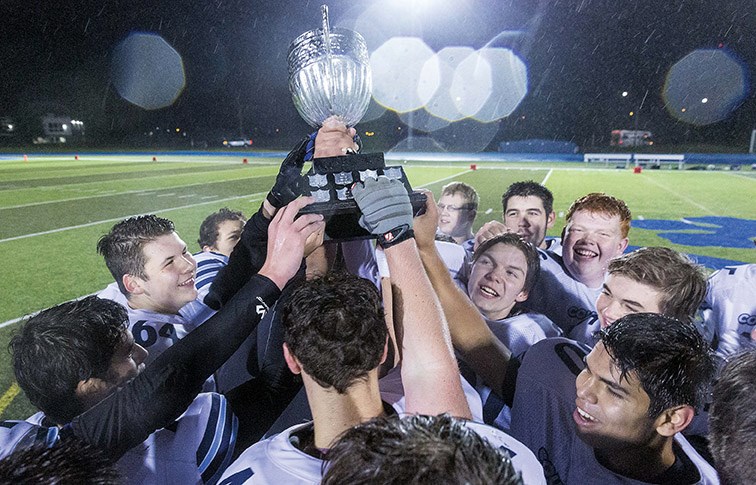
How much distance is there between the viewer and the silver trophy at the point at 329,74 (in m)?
2.15

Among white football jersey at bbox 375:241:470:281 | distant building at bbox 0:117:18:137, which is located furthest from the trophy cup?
distant building at bbox 0:117:18:137

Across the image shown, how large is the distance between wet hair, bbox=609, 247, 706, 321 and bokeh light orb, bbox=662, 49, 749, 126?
43.3 meters

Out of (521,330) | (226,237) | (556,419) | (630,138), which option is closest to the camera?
(556,419)

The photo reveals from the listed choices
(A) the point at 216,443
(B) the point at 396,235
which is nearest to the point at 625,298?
(B) the point at 396,235

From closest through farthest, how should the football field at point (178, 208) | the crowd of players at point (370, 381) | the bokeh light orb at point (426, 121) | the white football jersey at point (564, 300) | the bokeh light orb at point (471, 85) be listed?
the crowd of players at point (370, 381) → the white football jersey at point (564, 300) → the football field at point (178, 208) → the bokeh light orb at point (471, 85) → the bokeh light orb at point (426, 121)

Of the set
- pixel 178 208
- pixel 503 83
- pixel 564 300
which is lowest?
pixel 178 208

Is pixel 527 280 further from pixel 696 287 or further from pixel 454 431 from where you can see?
pixel 454 431

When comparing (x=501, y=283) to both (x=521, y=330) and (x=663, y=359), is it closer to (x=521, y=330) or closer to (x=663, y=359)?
(x=521, y=330)

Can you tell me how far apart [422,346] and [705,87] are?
4716 cm

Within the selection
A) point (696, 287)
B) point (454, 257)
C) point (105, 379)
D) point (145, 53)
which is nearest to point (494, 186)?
point (454, 257)

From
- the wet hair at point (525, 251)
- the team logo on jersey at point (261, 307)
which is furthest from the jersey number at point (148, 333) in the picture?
the wet hair at point (525, 251)

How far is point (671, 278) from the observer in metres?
2.36

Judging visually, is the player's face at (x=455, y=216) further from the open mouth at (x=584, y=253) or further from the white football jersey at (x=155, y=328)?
the white football jersey at (x=155, y=328)

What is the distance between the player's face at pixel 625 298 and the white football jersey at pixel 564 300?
731mm
